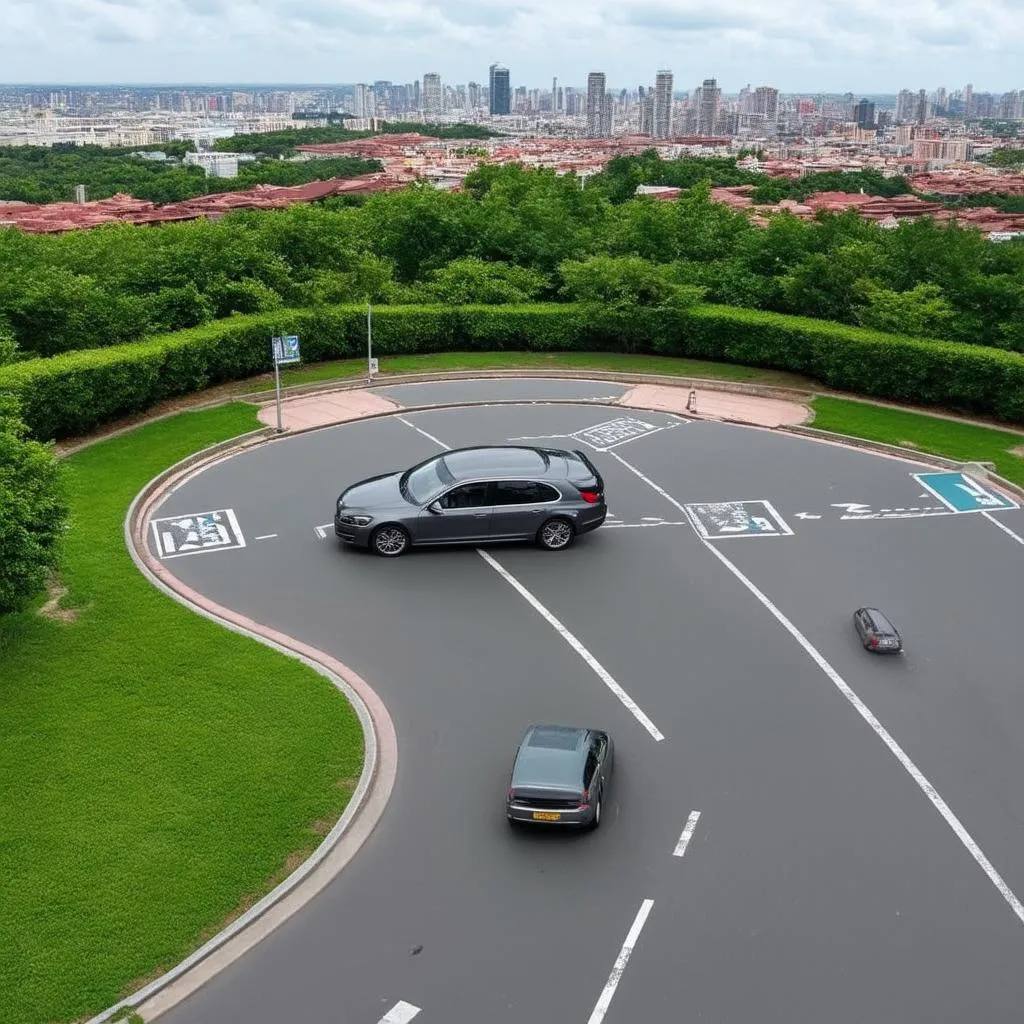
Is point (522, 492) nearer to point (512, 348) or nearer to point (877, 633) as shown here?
point (877, 633)

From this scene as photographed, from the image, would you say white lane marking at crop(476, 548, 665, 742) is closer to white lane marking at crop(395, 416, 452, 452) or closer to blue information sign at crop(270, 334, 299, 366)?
white lane marking at crop(395, 416, 452, 452)

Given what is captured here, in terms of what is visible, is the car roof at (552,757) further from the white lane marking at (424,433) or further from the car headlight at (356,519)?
the white lane marking at (424,433)

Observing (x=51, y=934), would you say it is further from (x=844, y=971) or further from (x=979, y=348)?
(x=979, y=348)

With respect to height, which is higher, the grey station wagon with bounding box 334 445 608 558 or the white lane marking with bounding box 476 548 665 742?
the grey station wagon with bounding box 334 445 608 558

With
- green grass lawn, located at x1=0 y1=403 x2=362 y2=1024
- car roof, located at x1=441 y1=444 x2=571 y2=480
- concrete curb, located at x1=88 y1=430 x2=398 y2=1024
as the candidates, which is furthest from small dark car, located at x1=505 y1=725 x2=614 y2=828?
car roof, located at x1=441 y1=444 x2=571 y2=480

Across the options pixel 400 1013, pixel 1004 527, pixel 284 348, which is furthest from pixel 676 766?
pixel 284 348

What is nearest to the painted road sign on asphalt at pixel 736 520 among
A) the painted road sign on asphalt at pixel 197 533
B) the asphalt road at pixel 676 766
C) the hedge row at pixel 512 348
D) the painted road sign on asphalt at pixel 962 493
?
the asphalt road at pixel 676 766
